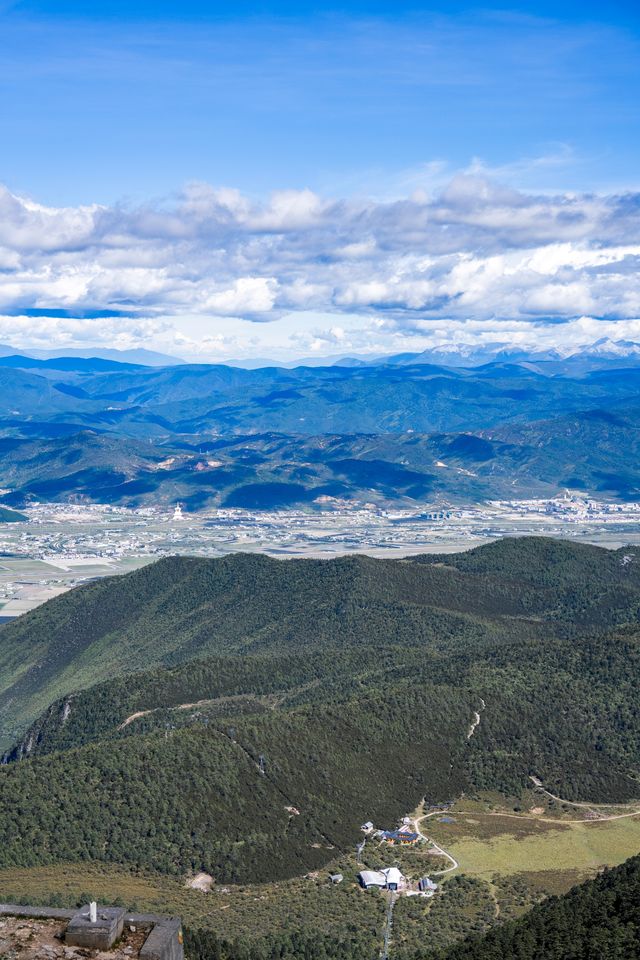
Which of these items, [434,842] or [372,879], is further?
[434,842]

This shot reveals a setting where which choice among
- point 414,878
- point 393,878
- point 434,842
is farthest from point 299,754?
point 393,878

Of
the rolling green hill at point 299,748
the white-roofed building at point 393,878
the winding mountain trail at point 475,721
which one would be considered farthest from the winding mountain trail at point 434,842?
the winding mountain trail at point 475,721

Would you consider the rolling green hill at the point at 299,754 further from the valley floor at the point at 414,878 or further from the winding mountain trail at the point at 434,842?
the winding mountain trail at the point at 434,842

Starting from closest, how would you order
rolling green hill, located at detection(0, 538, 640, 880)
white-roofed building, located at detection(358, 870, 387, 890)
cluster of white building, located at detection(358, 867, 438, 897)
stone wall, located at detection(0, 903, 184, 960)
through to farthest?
stone wall, located at detection(0, 903, 184, 960) → cluster of white building, located at detection(358, 867, 438, 897) → white-roofed building, located at detection(358, 870, 387, 890) → rolling green hill, located at detection(0, 538, 640, 880)

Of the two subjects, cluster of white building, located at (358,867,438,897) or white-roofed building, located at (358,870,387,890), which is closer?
cluster of white building, located at (358,867,438,897)

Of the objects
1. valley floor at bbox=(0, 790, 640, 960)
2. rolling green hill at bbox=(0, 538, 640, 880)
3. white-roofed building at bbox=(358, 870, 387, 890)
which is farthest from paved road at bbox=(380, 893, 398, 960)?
rolling green hill at bbox=(0, 538, 640, 880)

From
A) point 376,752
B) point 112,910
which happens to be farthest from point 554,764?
point 112,910

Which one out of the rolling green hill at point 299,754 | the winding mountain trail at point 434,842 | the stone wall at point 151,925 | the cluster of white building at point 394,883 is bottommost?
the winding mountain trail at point 434,842

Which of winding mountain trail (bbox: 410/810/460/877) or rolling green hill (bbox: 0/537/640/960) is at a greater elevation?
rolling green hill (bbox: 0/537/640/960)

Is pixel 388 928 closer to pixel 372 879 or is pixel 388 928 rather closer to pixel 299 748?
pixel 372 879

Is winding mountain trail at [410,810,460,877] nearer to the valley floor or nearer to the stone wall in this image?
the valley floor

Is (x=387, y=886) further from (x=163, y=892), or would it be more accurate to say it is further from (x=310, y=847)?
(x=163, y=892)
